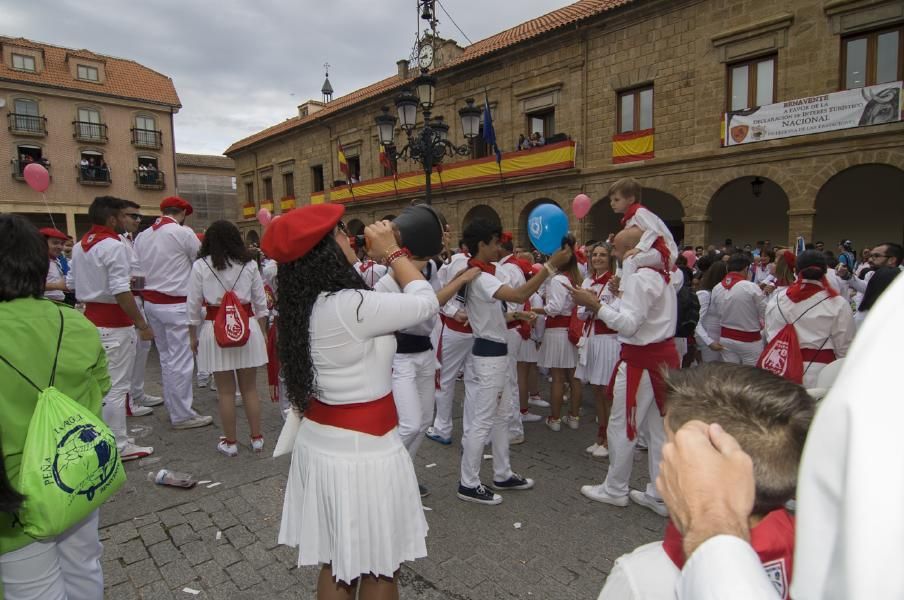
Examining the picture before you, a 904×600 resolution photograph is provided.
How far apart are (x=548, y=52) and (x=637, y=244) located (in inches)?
595

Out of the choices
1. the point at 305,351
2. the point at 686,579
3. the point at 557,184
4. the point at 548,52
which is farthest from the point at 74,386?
the point at 548,52

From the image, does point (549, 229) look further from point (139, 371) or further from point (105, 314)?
point (139, 371)

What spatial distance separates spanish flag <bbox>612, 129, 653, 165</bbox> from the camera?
47.4 feet

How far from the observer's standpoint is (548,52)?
645 inches

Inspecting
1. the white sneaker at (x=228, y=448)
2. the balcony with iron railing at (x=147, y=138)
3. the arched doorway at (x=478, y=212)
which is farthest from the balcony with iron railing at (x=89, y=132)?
the white sneaker at (x=228, y=448)

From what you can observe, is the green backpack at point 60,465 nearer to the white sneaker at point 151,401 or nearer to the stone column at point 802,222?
the white sneaker at point 151,401

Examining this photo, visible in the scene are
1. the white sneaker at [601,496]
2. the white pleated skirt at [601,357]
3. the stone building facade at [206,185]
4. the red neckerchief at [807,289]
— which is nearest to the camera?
the white sneaker at [601,496]

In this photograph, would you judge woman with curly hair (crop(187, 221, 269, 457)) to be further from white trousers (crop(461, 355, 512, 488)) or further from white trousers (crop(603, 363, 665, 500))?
white trousers (crop(603, 363, 665, 500))

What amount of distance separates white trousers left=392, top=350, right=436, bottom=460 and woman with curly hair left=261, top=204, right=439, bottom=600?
1413mm

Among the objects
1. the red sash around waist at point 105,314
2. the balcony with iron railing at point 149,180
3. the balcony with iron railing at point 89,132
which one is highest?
the balcony with iron railing at point 89,132

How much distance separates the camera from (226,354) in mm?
4281

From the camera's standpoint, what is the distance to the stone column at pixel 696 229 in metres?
13.8

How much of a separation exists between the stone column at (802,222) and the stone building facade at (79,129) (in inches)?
1305

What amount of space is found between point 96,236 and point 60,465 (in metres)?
3.46
